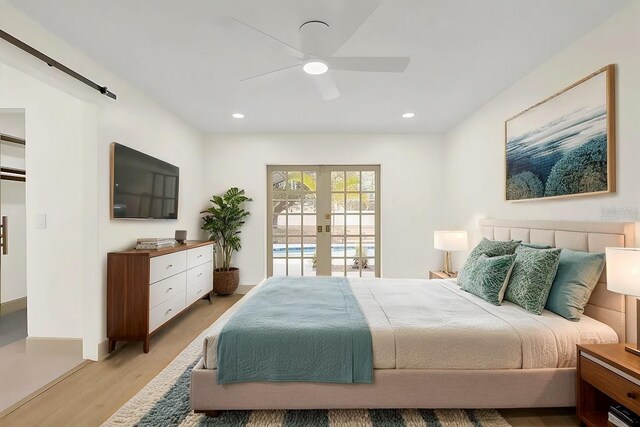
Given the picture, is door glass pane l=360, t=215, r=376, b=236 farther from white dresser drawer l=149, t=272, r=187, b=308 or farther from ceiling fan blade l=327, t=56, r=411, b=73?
ceiling fan blade l=327, t=56, r=411, b=73

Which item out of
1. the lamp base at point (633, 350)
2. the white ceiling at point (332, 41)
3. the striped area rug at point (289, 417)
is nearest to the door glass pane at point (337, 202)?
the white ceiling at point (332, 41)

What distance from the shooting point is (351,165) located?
4.85 m

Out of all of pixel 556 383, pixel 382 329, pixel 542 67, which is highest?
pixel 542 67

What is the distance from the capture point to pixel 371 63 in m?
2.16

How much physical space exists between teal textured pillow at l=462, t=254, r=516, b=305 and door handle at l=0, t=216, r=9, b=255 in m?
5.28

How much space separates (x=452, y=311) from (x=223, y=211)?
3.40 metres

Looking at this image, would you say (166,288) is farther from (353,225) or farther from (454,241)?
(454,241)

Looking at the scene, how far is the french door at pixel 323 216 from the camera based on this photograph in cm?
489

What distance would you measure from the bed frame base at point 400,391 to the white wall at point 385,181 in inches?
116

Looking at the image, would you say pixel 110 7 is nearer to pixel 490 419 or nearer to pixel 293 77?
pixel 293 77

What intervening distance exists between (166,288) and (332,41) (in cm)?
265

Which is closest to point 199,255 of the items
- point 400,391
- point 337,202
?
point 337,202

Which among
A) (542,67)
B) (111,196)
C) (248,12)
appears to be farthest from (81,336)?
(542,67)

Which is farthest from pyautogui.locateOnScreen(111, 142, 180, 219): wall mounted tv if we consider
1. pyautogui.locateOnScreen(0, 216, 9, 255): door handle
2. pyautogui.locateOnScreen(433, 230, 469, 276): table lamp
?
pyautogui.locateOnScreen(433, 230, 469, 276): table lamp
